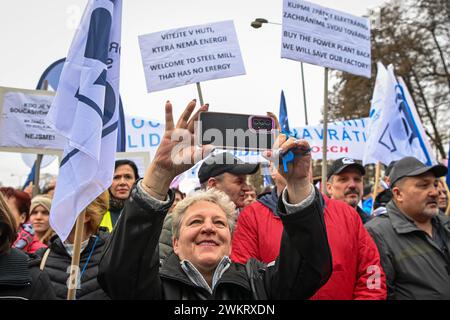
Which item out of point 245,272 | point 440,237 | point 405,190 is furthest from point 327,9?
point 245,272

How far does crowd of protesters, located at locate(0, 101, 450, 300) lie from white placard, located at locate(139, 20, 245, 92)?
113cm

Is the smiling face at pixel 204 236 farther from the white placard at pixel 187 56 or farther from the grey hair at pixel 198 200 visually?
the white placard at pixel 187 56

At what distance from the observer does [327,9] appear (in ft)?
17.2

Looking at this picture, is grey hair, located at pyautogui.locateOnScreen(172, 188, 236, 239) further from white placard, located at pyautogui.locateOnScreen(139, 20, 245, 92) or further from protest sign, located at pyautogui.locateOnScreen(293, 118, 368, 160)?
protest sign, located at pyautogui.locateOnScreen(293, 118, 368, 160)

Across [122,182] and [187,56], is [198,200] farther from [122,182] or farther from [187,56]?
[187,56]

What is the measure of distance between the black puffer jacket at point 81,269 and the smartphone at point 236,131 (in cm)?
117

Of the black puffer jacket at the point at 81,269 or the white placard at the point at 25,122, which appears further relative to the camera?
the white placard at the point at 25,122

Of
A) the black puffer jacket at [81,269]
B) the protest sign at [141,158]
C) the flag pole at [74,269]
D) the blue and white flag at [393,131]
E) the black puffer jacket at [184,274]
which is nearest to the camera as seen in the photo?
the black puffer jacket at [184,274]

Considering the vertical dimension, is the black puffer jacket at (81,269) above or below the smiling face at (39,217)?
below

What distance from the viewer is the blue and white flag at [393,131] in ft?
19.2

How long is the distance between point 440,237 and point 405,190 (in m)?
0.41

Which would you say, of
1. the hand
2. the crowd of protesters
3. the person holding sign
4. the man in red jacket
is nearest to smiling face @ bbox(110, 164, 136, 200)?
the crowd of protesters

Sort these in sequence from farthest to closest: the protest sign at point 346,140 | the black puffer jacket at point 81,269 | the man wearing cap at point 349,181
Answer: the protest sign at point 346,140 → the man wearing cap at point 349,181 → the black puffer jacket at point 81,269

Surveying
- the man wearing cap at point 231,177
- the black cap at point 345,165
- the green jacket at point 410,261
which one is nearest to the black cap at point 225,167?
the man wearing cap at point 231,177
